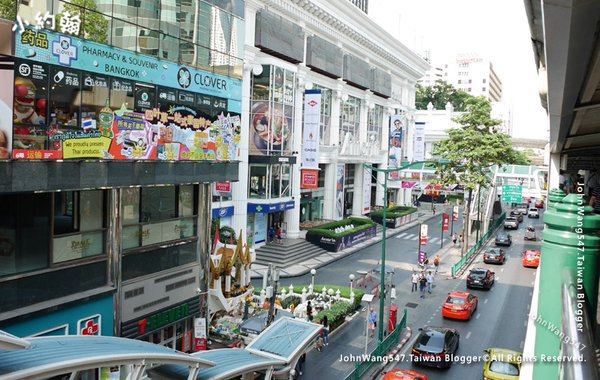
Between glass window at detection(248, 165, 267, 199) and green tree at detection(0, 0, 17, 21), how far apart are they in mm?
29058

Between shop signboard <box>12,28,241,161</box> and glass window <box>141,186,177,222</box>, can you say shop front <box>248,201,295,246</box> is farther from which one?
glass window <box>141,186,177,222</box>

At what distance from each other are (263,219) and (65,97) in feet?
99.2

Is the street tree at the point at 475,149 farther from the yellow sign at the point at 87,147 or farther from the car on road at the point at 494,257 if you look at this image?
the yellow sign at the point at 87,147

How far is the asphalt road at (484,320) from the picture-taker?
20781mm

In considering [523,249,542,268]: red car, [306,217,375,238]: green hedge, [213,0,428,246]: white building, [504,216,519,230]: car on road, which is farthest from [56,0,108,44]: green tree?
[504,216,519,230]: car on road

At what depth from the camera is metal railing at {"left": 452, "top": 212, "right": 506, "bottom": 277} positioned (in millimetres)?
38375

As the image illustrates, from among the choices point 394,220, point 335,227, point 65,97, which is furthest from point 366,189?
point 65,97

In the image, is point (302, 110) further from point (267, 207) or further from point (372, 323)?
point (372, 323)

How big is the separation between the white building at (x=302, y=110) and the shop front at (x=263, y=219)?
9cm

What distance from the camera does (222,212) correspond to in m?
36.7

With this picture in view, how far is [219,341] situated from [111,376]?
254 inches

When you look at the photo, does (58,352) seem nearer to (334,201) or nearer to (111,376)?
(111,376)

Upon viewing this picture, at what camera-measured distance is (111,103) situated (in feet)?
50.4

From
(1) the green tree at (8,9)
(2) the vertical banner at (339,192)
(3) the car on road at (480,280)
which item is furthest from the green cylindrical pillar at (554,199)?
(2) the vertical banner at (339,192)
